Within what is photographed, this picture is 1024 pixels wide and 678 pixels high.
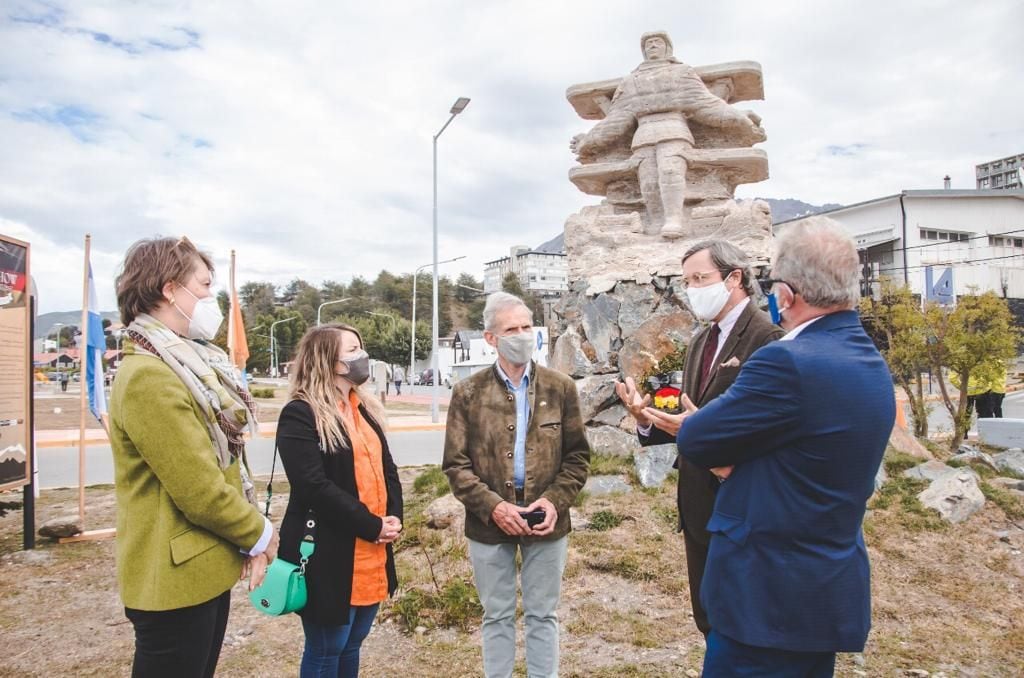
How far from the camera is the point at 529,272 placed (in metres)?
96.8

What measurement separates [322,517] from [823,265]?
1.97m

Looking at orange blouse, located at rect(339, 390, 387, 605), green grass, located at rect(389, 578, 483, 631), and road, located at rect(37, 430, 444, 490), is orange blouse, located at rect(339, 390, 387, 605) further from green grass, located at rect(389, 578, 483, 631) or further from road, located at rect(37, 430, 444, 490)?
road, located at rect(37, 430, 444, 490)

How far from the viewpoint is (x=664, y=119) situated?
303 inches

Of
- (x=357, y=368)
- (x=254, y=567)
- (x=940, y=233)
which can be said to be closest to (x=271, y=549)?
(x=254, y=567)

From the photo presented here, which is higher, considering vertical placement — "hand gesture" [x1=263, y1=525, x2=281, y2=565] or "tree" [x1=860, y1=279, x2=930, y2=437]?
"tree" [x1=860, y1=279, x2=930, y2=437]

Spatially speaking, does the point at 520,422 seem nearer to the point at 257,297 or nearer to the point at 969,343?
the point at 969,343

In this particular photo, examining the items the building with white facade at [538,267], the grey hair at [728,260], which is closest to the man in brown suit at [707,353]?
the grey hair at [728,260]

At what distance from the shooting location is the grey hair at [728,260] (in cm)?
288

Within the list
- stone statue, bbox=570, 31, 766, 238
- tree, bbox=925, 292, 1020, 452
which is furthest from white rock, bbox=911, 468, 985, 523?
stone statue, bbox=570, 31, 766, 238

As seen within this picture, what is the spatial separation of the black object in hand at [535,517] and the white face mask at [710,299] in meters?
1.10

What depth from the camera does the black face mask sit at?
291cm

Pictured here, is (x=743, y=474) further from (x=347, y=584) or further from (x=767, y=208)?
(x=767, y=208)

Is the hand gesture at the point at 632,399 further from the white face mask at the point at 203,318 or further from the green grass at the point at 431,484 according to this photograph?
the green grass at the point at 431,484

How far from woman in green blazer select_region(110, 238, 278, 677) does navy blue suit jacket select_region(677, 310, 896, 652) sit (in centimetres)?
154
